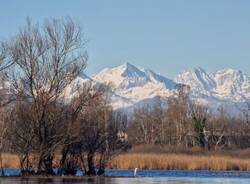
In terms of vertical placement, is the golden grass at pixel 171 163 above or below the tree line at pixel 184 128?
below

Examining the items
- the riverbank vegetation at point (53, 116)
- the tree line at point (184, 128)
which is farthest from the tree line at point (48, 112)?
the tree line at point (184, 128)

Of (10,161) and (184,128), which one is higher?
(184,128)

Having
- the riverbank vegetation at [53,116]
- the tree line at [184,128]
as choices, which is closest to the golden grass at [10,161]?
the riverbank vegetation at [53,116]

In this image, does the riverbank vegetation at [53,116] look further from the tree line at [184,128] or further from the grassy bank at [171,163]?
the tree line at [184,128]

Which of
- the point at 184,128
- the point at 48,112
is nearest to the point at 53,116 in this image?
the point at 48,112

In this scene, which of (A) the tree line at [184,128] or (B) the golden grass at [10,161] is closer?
(B) the golden grass at [10,161]

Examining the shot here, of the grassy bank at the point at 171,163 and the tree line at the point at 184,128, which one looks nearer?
the grassy bank at the point at 171,163

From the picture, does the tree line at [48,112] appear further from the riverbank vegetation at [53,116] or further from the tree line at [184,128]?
the tree line at [184,128]

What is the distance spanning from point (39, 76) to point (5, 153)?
14190 mm

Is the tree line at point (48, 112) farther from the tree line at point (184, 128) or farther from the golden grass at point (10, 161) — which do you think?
the tree line at point (184, 128)

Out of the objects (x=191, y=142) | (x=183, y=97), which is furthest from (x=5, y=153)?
(x=183, y=97)

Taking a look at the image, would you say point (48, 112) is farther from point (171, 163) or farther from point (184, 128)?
point (184, 128)

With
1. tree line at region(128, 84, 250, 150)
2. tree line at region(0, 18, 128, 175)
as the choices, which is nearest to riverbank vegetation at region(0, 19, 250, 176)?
tree line at region(0, 18, 128, 175)

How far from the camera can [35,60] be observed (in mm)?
58125
